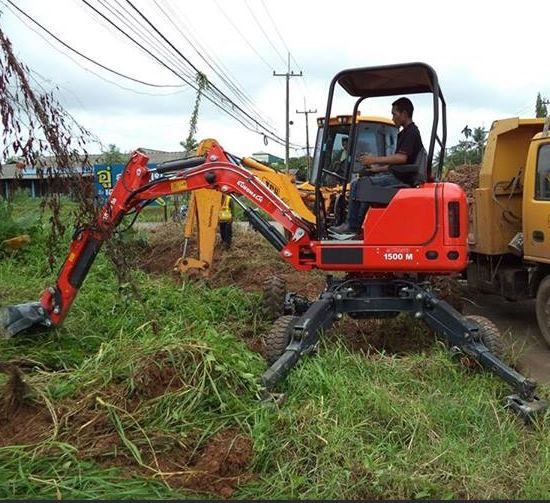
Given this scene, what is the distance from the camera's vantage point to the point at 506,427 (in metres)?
4.79

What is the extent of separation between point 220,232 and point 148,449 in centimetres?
1041

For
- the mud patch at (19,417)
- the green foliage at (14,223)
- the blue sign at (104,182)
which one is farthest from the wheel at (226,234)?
the mud patch at (19,417)

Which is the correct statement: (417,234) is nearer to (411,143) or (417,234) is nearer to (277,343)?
(411,143)

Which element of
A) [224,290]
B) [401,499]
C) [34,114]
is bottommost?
[401,499]

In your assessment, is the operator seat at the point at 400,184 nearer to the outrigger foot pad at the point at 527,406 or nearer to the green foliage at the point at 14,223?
the outrigger foot pad at the point at 527,406

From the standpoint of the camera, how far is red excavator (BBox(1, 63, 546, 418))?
607cm

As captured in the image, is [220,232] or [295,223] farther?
[220,232]

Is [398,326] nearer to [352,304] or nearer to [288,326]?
[352,304]

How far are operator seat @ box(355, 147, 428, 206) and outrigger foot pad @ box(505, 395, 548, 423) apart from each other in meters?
2.12

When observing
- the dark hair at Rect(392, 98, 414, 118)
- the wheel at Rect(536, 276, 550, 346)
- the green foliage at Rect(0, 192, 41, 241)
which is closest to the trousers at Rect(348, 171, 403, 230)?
the dark hair at Rect(392, 98, 414, 118)

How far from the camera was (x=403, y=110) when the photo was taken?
666 centimetres

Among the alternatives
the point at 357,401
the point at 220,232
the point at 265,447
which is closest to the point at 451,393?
the point at 357,401

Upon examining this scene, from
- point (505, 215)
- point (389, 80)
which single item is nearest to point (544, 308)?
point (505, 215)

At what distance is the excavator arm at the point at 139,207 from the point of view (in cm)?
633
